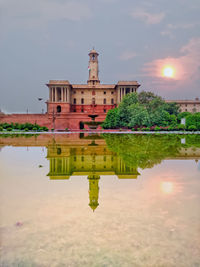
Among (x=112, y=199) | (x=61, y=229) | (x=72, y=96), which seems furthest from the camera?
(x=72, y=96)

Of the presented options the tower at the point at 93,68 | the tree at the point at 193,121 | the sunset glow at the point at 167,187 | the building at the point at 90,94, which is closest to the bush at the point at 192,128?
the tree at the point at 193,121

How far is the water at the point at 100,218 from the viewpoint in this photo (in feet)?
9.61

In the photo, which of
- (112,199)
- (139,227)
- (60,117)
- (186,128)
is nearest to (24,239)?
(139,227)

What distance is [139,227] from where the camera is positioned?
3662 millimetres

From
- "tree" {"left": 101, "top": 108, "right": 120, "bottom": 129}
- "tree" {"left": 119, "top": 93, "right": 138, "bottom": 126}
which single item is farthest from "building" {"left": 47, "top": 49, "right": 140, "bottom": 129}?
"tree" {"left": 101, "top": 108, "right": 120, "bottom": 129}

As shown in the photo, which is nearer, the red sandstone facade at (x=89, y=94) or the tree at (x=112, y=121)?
the tree at (x=112, y=121)

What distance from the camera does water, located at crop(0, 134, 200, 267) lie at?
115 inches

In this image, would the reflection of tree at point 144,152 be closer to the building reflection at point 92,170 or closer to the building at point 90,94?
the building reflection at point 92,170

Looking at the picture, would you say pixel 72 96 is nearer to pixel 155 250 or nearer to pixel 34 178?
pixel 34 178

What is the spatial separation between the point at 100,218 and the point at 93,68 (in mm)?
65281

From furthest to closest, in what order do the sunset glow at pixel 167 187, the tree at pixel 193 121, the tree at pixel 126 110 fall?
the tree at pixel 126 110 < the tree at pixel 193 121 < the sunset glow at pixel 167 187

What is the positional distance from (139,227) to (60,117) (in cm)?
4785

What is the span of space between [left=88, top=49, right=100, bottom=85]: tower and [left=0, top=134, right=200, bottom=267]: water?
61.4m

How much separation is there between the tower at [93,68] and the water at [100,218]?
61352 millimetres
